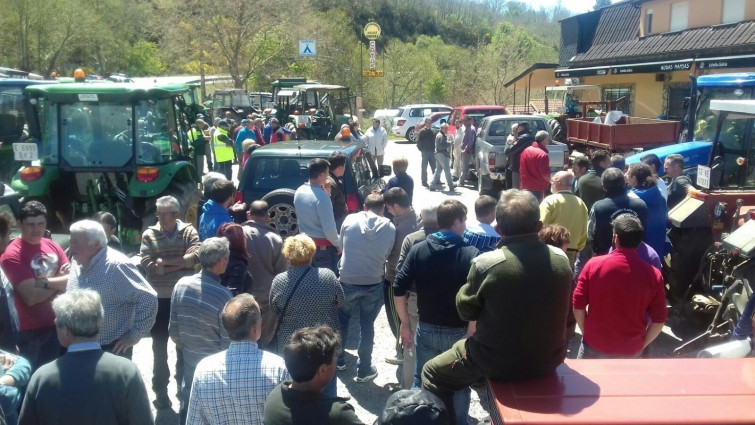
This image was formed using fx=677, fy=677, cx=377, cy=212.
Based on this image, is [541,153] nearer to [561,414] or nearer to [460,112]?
[561,414]

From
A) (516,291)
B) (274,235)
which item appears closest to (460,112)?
(274,235)

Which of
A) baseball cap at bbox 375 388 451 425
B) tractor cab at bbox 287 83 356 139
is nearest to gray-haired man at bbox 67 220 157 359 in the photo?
baseball cap at bbox 375 388 451 425

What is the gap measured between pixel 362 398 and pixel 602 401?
309 cm

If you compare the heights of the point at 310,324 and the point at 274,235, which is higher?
the point at 274,235

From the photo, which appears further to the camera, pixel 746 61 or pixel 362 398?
pixel 746 61

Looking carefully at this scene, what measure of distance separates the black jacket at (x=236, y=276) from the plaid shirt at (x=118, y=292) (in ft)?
1.82

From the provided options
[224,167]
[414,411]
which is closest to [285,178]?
[414,411]

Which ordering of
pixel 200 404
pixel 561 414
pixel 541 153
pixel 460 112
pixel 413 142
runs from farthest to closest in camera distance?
pixel 413 142
pixel 460 112
pixel 541 153
pixel 200 404
pixel 561 414

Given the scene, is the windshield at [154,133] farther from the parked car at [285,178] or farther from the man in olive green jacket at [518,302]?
the man in olive green jacket at [518,302]

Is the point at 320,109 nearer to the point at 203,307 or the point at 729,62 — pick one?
the point at 729,62

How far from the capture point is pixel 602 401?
257 cm

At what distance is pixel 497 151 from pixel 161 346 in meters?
9.58

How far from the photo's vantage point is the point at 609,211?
230 inches

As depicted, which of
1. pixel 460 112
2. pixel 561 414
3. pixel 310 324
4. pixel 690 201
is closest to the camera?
pixel 561 414
